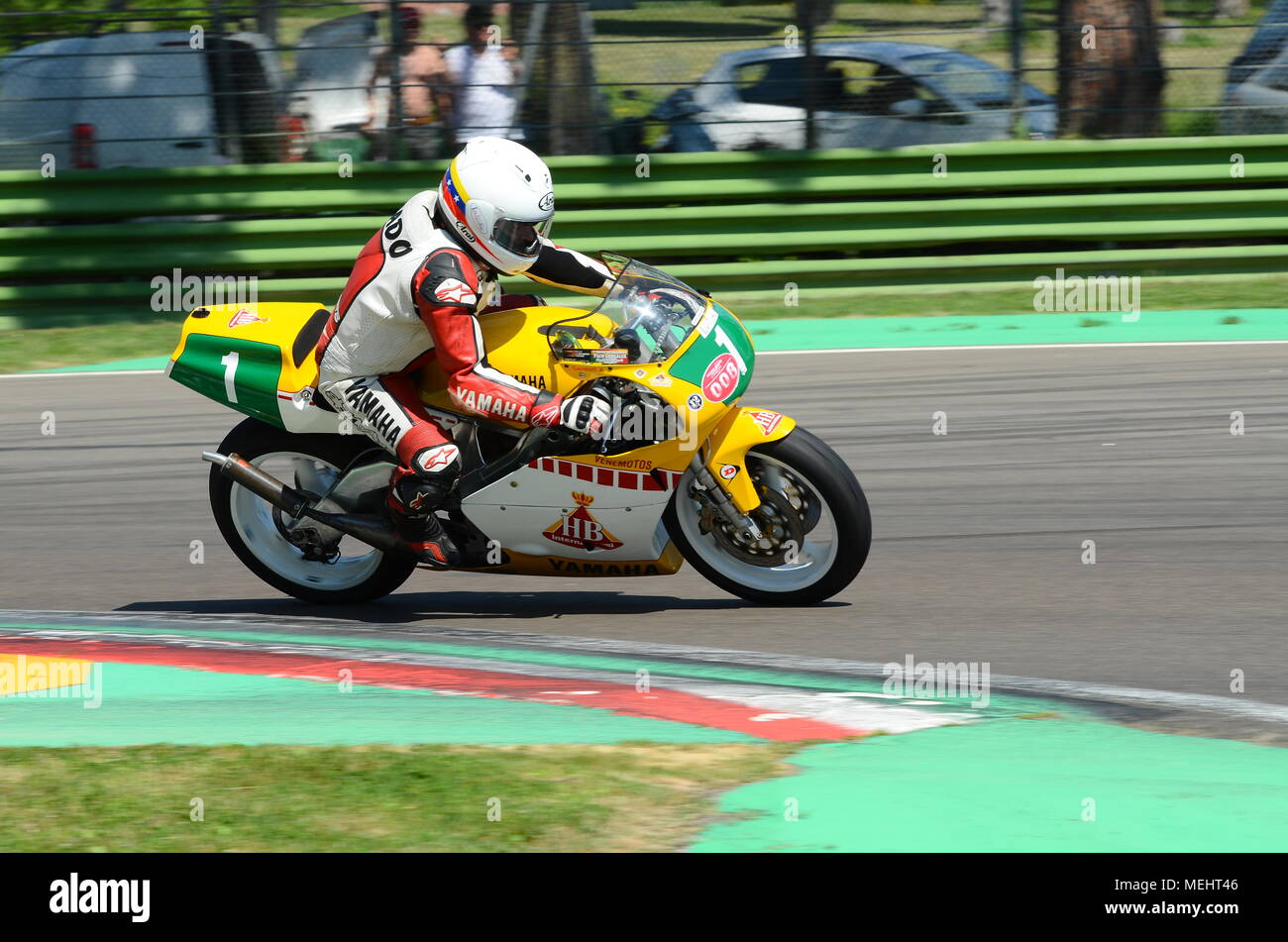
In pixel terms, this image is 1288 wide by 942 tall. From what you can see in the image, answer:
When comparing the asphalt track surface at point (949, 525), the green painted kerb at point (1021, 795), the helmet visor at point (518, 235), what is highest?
the helmet visor at point (518, 235)

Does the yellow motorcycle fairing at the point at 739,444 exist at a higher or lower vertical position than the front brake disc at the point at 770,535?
higher

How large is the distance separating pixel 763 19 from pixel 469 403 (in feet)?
25.8

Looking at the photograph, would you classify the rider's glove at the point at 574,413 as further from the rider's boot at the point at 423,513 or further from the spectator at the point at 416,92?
the spectator at the point at 416,92

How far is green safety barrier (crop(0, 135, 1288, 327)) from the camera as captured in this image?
13.0m

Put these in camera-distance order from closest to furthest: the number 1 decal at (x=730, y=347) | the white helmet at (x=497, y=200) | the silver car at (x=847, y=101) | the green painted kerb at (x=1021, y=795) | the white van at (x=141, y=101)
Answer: the green painted kerb at (x=1021, y=795), the white helmet at (x=497, y=200), the number 1 decal at (x=730, y=347), the white van at (x=141, y=101), the silver car at (x=847, y=101)

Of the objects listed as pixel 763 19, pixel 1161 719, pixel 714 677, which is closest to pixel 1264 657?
pixel 1161 719

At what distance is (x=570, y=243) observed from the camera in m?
13.2

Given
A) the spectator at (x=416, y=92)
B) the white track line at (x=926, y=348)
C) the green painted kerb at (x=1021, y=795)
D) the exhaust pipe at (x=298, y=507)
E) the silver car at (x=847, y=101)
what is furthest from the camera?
the silver car at (x=847, y=101)

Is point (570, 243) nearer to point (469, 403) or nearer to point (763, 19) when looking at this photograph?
point (763, 19)

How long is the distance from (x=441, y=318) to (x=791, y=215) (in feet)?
25.3

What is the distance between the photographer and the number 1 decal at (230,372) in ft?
21.1

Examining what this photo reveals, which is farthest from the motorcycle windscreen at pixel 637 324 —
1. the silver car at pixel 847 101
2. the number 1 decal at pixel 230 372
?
the silver car at pixel 847 101

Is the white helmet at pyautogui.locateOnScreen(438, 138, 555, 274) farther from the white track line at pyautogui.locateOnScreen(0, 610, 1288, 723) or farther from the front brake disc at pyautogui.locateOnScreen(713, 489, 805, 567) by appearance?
the white track line at pyautogui.locateOnScreen(0, 610, 1288, 723)

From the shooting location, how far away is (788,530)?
20.4 feet
